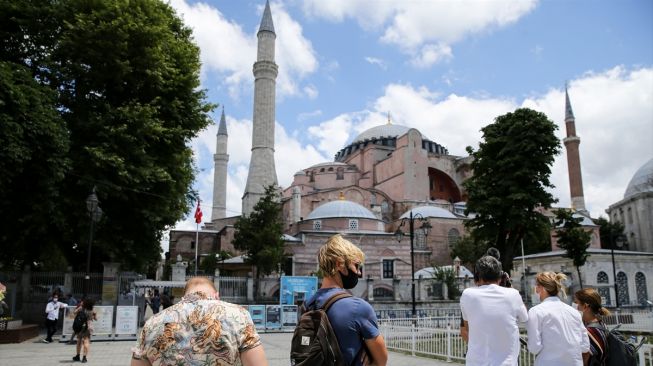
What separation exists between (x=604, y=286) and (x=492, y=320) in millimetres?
33324

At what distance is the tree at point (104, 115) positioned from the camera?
16656 mm

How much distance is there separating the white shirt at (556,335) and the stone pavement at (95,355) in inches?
254

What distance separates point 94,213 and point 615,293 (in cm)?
3010

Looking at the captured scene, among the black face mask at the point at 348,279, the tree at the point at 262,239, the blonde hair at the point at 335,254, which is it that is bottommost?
the black face mask at the point at 348,279

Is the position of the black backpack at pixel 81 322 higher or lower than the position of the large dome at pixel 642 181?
lower

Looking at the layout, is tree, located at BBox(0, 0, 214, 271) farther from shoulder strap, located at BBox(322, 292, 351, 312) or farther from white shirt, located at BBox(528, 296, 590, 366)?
shoulder strap, located at BBox(322, 292, 351, 312)

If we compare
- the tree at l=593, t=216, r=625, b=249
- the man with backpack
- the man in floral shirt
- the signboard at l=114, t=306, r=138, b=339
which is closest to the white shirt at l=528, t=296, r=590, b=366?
the man with backpack

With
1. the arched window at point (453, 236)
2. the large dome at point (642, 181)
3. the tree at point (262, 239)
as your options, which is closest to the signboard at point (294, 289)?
the tree at point (262, 239)

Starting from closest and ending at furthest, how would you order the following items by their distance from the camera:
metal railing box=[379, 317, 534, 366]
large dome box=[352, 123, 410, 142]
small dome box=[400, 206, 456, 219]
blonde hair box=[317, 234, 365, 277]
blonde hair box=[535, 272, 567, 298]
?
blonde hair box=[317, 234, 365, 277] → blonde hair box=[535, 272, 567, 298] → metal railing box=[379, 317, 534, 366] → small dome box=[400, 206, 456, 219] → large dome box=[352, 123, 410, 142]

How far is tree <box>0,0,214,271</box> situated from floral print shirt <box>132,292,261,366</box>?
15.0 meters

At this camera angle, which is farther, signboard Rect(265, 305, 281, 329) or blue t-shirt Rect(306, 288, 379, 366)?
signboard Rect(265, 305, 281, 329)

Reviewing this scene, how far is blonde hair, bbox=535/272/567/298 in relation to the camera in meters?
4.01

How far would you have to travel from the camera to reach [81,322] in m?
10.1

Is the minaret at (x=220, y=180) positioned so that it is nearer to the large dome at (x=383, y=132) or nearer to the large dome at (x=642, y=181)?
the large dome at (x=383, y=132)
